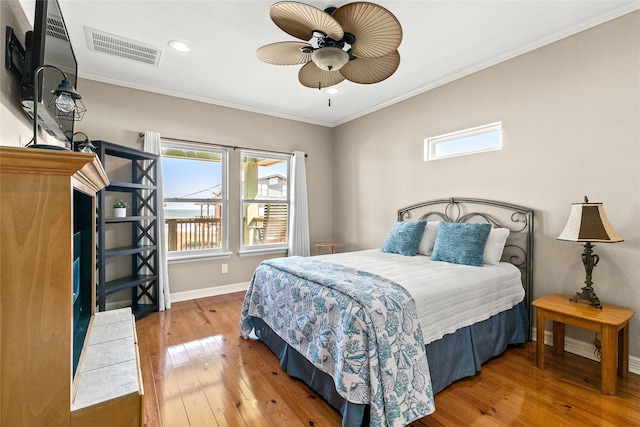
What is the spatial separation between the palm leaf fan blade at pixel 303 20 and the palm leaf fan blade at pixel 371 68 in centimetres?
41

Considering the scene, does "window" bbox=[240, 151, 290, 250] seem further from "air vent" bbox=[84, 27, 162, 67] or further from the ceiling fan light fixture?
the ceiling fan light fixture

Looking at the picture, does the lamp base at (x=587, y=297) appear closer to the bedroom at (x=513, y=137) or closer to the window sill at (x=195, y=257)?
the bedroom at (x=513, y=137)

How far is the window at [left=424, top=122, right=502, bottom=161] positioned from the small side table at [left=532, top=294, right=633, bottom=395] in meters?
1.55

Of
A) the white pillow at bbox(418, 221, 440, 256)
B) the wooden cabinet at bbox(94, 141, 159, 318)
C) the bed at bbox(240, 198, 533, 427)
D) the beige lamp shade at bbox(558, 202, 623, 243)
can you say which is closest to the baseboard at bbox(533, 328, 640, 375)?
the bed at bbox(240, 198, 533, 427)

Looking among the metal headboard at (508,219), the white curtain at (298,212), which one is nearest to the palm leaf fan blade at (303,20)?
the metal headboard at (508,219)

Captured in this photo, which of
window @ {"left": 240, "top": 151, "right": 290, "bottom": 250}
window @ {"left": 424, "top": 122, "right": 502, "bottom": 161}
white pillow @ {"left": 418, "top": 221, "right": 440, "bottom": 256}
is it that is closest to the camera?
window @ {"left": 424, "top": 122, "right": 502, "bottom": 161}

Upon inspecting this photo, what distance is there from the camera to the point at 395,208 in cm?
407

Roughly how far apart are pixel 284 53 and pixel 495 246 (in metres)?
2.42

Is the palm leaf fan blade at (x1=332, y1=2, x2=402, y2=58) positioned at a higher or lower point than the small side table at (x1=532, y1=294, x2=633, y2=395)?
higher

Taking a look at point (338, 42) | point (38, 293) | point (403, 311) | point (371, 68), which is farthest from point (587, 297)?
point (38, 293)

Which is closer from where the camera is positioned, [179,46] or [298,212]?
[179,46]

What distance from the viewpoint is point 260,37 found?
101 inches

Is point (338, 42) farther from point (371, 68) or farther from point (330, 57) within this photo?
point (371, 68)

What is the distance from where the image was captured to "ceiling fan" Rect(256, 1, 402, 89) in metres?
1.70
